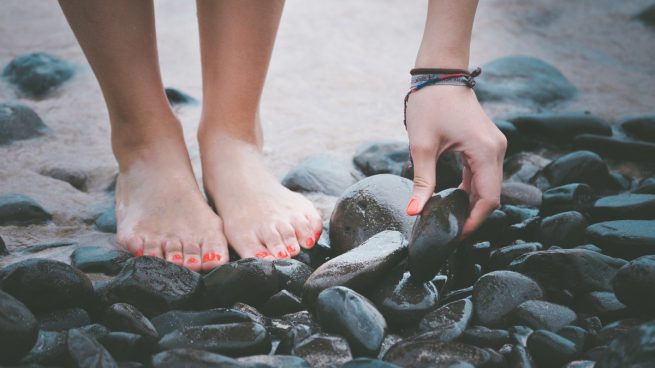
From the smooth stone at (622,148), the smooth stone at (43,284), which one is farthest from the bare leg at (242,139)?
the smooth stone at (622,148)

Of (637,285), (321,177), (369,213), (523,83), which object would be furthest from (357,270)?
(523,83)

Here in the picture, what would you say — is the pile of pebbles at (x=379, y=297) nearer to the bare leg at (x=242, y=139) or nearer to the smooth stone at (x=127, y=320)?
the smooth stone at (x=127, y=320)

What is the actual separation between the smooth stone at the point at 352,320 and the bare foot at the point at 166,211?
0.69 meters

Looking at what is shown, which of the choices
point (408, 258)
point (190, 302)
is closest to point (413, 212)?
point (408, 258)

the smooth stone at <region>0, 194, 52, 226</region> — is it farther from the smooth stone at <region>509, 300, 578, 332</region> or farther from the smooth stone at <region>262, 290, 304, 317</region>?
the smooth stone at <region>509, 300, 578, 332</region>

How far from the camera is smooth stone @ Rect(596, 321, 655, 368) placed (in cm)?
116

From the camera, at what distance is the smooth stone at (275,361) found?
1313 mm

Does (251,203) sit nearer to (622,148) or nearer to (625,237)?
(625,237)

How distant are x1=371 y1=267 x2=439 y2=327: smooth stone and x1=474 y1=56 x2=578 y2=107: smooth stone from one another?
2.25 metres

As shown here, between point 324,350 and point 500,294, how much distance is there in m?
0.50

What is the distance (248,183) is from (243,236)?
0.80 feet

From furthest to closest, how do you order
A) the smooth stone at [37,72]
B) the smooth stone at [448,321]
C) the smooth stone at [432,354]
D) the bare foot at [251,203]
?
the smooth stone at [37,72], the bare foot at [251,203], the smooth stone at [448,321], the smooth stone at [432,354]

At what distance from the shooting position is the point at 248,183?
2352 mm

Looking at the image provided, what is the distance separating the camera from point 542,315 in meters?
1.57
